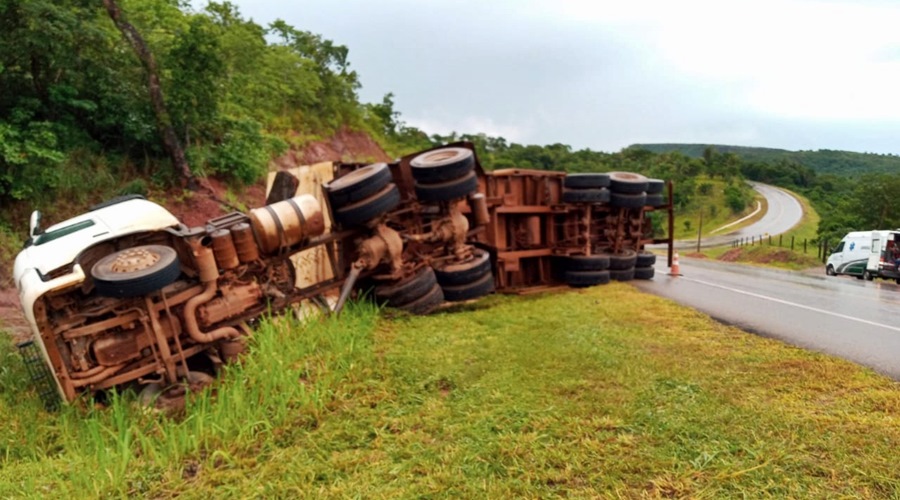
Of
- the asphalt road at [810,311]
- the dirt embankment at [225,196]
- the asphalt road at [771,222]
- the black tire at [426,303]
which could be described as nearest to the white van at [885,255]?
the asphalt road at [810,311]

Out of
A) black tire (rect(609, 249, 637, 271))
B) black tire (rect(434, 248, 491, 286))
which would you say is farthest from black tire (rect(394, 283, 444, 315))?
Result: black tire (rect(609, 249, 637, 271))

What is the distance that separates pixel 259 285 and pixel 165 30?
11435 mm

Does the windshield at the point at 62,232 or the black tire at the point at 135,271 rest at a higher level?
the windshield at the point at 62,232

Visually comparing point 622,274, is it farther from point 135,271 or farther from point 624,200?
point 135,271

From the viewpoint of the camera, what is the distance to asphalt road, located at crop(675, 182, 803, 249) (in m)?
48.8

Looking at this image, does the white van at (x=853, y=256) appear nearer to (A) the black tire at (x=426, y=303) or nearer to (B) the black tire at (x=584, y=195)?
(B) the black tire at (x=584, y=195)

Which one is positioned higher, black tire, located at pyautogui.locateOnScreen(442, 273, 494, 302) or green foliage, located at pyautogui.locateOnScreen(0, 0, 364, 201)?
green foliage, located at pyautogui.locateOnScreen(0, 0, 364, 201)

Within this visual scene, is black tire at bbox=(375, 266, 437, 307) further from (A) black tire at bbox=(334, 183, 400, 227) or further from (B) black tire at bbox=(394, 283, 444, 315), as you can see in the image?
(A) black tire at bbox=(334, 183, 400, 227)

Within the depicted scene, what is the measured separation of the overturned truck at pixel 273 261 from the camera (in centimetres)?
411

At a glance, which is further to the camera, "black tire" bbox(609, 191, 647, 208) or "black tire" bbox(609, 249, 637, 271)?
"black tire" bbox(609, 249, 637, 271)

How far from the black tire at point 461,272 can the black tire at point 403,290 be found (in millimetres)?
521

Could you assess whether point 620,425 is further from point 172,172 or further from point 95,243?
point 172,172

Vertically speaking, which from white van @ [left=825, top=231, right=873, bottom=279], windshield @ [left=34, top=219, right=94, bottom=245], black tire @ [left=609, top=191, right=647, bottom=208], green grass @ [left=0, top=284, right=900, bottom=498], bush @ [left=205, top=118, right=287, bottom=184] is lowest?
white van @ [left=825, top=231, right=873, bottom=279]

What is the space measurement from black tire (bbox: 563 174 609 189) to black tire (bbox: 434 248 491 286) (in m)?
3.04
